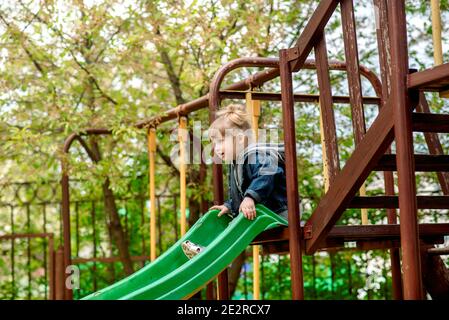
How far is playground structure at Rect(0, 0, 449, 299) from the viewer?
3.38 metres

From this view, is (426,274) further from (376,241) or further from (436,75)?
(436,75)

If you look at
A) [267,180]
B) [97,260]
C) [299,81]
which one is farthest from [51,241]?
[267,180]

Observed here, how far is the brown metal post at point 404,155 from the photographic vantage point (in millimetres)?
3342

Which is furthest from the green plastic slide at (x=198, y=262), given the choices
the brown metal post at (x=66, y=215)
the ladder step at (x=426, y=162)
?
the brown metal post at (x=66, y=215)

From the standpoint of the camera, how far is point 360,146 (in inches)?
150

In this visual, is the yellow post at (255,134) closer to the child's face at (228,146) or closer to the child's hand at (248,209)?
the child's face at (228,146)

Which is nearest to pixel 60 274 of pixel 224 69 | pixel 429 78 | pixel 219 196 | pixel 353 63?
pixel 219 196

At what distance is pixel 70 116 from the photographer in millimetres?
7031

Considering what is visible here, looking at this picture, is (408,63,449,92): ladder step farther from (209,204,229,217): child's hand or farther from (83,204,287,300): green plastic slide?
(209,204,229,217): child's hand

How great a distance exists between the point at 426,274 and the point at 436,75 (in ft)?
7.07

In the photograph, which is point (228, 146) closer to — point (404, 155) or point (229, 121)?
point (229, 121)

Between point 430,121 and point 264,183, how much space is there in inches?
45.2

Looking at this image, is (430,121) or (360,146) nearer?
(430,121)

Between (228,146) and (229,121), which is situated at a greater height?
(229,121)
